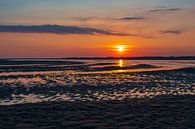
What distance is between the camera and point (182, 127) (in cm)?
1228

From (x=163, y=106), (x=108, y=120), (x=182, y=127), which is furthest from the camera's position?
(x=163, y=106)

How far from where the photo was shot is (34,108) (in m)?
16.0

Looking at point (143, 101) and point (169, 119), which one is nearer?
point (169, 119)

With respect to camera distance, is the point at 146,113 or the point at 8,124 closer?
the point at 8,124

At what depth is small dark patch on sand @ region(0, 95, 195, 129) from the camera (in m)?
12.5

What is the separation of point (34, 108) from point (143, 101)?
5.74m

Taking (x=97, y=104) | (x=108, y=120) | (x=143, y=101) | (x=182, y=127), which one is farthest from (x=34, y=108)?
(x=182, y=127)

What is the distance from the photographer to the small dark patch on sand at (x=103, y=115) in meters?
12.5

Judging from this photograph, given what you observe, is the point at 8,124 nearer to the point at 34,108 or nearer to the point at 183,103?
the point at 34,108

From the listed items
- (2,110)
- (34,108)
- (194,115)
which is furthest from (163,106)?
(2,110)

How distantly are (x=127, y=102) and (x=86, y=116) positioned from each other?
14.6 feet

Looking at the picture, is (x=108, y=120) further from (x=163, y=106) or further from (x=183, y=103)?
(x=183, y=103)

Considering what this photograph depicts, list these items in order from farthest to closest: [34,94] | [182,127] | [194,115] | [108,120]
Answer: [34,94] < [194,115] < [108,120] < [182,127]

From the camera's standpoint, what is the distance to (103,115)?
14.4 metres
